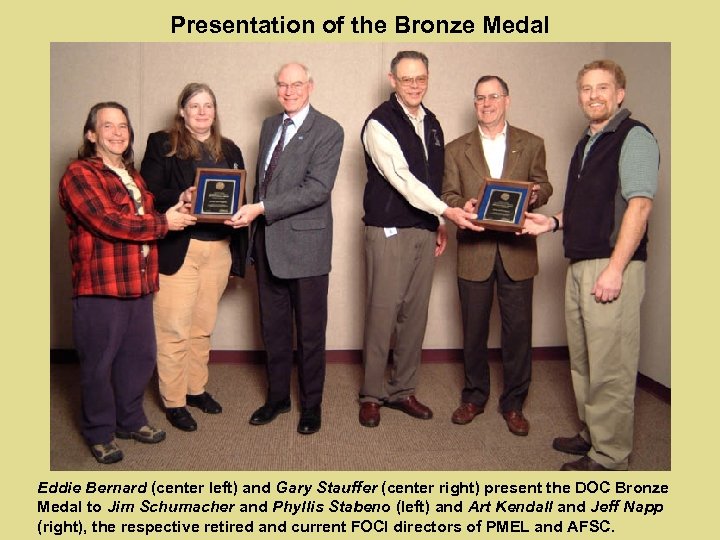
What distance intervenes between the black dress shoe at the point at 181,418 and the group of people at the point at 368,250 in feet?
0.04

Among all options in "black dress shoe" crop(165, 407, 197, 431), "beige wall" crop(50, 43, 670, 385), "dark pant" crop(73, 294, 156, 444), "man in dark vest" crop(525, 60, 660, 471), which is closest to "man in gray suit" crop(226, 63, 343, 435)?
"black dress shoe" crop(165, 407, 197, 431)

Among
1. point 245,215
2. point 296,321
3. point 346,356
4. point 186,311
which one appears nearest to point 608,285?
point 296,321

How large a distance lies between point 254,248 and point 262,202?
1.09 ft

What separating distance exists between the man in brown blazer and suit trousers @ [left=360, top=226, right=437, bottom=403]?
21cm

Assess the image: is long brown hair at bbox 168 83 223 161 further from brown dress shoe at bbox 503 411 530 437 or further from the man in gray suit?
brown dress shoe at bbox 503 411 530 437

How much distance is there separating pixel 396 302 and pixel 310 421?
74 centimetres

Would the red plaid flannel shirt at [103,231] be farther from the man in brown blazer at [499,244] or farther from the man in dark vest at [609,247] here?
the man in dark vest at [609,247]

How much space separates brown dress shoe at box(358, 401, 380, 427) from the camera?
136 inches

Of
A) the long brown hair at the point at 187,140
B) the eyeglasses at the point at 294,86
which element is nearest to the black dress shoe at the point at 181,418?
the long brown hair at the point at 187,140

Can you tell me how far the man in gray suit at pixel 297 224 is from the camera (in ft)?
10.5

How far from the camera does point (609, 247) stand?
107 inches

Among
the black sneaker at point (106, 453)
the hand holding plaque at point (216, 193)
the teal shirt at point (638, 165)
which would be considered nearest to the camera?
the teal shirt at point (638, 165)

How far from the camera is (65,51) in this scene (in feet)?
14.0
